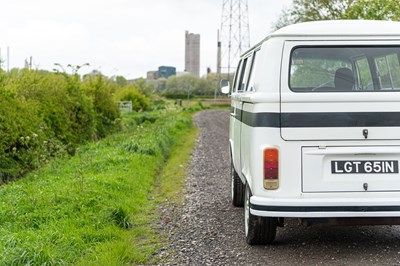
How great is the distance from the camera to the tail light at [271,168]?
5.13 metres

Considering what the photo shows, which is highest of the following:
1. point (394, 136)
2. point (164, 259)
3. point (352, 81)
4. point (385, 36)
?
point (385, 36)

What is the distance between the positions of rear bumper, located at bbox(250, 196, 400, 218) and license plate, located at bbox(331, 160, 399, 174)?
27cm

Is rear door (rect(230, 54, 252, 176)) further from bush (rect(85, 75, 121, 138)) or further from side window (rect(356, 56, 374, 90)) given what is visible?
bush (rect(85, 75, 121, 138))

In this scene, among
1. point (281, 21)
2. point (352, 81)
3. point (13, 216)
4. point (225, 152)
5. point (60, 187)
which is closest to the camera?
point (352, 81)

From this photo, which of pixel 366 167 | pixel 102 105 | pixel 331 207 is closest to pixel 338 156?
pixel 366 167

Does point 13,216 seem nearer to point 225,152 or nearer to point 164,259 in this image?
point 164,259

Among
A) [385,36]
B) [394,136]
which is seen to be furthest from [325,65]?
[394,136]

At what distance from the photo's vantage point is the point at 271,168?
5141mm

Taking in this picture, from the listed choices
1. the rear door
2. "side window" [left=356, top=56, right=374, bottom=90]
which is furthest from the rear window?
the rear door

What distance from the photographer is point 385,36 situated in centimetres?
540

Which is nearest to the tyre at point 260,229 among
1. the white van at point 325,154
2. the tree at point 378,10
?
the white van at point 325,154

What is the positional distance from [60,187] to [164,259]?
3752 millimetres

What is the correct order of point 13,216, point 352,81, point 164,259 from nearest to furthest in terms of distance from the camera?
point 352,81 < point 164,259 < point 13,216

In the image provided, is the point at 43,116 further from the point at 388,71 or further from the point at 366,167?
the point at 366,167
